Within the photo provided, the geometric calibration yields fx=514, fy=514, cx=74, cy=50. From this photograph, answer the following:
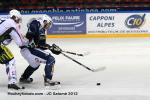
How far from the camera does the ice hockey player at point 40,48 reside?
26.6 ft

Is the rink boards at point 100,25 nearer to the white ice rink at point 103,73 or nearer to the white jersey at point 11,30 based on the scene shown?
the white ice rink at point 103,73

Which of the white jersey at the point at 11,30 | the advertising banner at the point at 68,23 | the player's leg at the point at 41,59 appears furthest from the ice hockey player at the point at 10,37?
the advertising banner at the point at 68,23

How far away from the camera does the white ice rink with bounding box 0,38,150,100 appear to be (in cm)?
786

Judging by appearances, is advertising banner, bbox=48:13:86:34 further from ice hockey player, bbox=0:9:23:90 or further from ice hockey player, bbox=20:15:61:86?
ice hockey player, bbox=0:9:23:90

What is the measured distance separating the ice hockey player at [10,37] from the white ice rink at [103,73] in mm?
268

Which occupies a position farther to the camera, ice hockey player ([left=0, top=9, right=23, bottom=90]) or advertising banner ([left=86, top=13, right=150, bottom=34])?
advertising banner ([left=86, top=13, right=150, bottom=34])

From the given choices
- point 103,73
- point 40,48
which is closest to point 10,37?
point 40,48

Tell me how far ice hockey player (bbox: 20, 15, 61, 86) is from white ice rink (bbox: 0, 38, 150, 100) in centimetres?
32

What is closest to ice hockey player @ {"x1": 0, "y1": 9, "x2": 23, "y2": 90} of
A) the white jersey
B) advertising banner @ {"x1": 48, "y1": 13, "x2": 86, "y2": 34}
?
the white jersey

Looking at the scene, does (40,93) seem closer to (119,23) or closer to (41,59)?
(41,59)

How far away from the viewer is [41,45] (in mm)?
8297

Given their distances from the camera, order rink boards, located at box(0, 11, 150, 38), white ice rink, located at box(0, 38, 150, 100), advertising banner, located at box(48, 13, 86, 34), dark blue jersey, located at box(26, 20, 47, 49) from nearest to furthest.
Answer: white ice rink, located at box(0, 38, 150, 100) < dark blue jersey, located at box(26, 20, 47, 49) < rink boards, located at box(0, 11, 150, 38) < advertising banner, located at box(48, 13, 86, 34)

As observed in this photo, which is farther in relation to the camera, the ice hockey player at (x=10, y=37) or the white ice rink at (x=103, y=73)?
the ice hockey player at (x=10, y=37)

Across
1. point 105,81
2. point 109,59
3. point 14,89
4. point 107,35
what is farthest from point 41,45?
point 107,35
